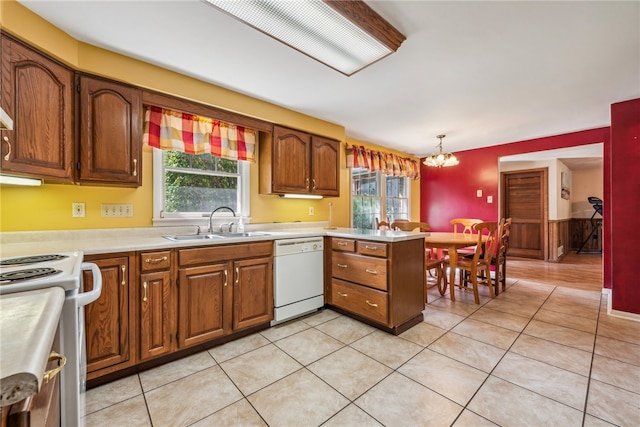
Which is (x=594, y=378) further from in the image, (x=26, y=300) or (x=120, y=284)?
(x=120, y=284)

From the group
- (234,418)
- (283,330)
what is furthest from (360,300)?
(234,418)

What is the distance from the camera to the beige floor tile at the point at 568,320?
95.0 inches

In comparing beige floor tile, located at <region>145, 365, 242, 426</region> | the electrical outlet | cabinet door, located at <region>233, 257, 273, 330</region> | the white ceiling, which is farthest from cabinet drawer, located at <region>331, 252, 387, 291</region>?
the electrical outlet

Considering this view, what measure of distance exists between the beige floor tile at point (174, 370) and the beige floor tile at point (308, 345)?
1.84ft

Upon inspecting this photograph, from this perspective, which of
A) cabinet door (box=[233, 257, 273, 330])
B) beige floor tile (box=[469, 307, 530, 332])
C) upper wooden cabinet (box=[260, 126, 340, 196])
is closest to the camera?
cabinet door (box=[233, 257, 273, 330])

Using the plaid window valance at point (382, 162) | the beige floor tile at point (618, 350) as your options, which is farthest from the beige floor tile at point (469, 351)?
the plaid window valance at point (382, 162)

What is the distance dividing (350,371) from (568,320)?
235cm

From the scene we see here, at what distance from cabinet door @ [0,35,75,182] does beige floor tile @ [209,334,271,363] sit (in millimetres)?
1637

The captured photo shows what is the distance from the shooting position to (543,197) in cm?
556

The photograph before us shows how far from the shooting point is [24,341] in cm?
47

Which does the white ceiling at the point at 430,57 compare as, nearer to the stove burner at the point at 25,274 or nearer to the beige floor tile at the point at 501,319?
the stove burner at the point at 25,274

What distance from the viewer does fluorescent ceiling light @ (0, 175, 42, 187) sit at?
1607 millimetres

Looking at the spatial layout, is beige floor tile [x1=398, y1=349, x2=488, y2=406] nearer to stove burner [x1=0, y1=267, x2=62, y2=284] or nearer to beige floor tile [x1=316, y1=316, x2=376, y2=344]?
beige floor tile [x1=316, y1=316, x2=376, y2=344]

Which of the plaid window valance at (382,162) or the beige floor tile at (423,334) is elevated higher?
the plaid window valance at (382,162)
